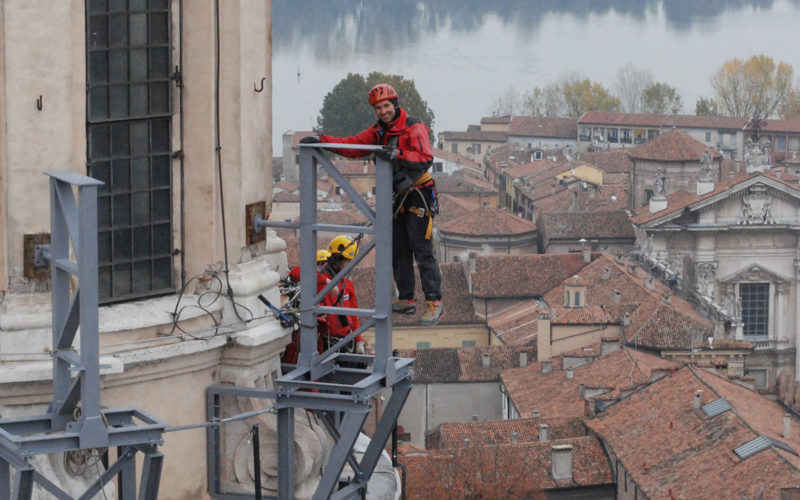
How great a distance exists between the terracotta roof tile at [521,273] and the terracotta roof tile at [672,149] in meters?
13.5

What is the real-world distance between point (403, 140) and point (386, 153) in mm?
794

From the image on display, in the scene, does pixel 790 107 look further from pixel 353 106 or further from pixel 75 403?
pixel 75 403

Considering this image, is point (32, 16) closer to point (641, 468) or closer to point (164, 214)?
A: point (164, 214)

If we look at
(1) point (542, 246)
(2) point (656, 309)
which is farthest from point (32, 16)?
(1) point (542, 246)

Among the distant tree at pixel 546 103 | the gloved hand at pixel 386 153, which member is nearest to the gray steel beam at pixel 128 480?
the gloved hand at pixel 386 153

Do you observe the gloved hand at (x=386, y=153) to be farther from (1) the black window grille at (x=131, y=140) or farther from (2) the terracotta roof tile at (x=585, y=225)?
(2) the terracotta roof tile at (x=585, y=225)

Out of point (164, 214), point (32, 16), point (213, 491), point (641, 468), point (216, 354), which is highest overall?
point (32, 16)

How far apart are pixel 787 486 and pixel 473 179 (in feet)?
198

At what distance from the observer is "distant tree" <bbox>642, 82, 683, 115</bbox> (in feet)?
431

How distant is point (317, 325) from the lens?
1009 centimetres

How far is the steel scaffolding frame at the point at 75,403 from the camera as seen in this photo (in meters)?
8.18

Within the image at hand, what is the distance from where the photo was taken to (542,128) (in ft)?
380

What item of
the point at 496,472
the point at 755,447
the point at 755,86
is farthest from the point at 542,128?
the point at 755,447

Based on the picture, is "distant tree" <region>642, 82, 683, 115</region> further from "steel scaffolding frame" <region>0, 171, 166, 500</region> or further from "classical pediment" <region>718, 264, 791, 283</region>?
"steel scaffolding frame" <region>0, 171, 166, 500</region>
